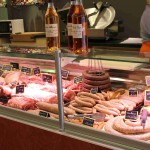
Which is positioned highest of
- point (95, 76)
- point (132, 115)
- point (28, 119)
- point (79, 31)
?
point (79, 31)

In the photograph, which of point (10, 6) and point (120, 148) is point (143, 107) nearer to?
point (120, 148)

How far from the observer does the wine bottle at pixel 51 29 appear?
210 cm

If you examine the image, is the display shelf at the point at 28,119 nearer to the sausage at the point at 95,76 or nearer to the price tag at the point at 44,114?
the price tag at the point at 44,114

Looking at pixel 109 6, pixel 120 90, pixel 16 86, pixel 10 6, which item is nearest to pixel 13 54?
pixel 16 86

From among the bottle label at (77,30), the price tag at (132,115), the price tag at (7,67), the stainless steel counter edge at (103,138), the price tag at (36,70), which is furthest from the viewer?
the price tag at (7,67)

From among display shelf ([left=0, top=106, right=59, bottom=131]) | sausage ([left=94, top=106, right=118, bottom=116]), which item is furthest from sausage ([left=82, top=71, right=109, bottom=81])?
display shelf ([left=0, top=106, right=59, bottom=131])

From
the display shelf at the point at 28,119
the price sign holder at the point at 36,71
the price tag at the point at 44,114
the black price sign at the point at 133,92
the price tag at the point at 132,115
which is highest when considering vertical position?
the price sign holder at the point at 36,71

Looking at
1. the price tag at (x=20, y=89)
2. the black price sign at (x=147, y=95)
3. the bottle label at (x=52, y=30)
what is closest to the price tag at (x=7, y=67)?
the price tag at (x=20, y=89)

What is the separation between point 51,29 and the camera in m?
2.10

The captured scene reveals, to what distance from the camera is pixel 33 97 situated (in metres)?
2.48

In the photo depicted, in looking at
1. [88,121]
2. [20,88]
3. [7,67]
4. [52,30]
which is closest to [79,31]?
[52,30]

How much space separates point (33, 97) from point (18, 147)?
0.46m

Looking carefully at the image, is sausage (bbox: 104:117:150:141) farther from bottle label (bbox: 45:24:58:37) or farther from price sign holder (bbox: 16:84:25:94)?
price sign holder (bbox: 16:84:25:94)

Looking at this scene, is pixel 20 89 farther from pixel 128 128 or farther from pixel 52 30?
pixel 128 128
